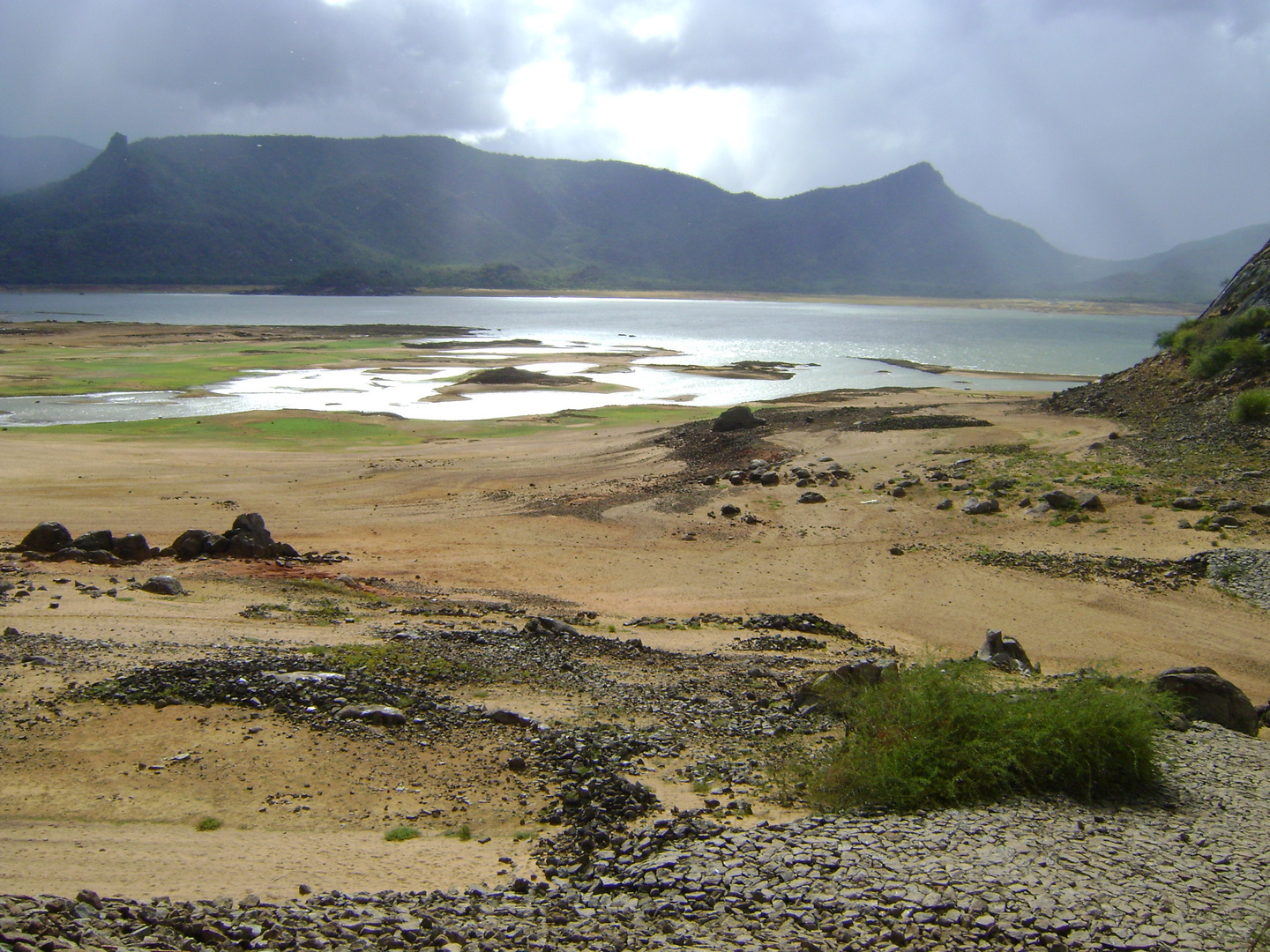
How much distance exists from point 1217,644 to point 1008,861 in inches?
416

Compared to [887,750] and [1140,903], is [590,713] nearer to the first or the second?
[887,750]

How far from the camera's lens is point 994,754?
7.64 meters

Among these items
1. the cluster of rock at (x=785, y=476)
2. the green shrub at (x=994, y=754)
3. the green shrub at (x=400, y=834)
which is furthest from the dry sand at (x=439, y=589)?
the green shrub at (x=994, y=754)

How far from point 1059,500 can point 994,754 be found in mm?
15775

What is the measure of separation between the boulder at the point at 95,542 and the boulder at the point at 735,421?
21.3 m

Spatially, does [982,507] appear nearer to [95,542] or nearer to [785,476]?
[785,476]

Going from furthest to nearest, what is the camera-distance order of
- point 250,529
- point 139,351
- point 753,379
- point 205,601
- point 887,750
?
point 139,351, point 753,379, point 250,529, point 205,601, point 887,750

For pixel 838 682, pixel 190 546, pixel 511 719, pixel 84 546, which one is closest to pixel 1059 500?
pixel 838 682

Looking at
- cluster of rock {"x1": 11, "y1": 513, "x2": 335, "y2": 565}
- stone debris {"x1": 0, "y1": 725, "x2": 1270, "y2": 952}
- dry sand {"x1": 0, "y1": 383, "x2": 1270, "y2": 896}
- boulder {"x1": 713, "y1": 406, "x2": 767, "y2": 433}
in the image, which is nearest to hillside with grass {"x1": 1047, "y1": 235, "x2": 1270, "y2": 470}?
dry sand {"x1": 0, "y1": 383, "x2": 1270, "y2": 896}

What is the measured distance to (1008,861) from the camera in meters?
6.28

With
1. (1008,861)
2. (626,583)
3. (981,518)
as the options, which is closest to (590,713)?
(1008,861)

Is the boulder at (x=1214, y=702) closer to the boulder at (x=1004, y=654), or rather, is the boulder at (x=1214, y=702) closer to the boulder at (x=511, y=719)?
the boulder at (x=1004, y=654)

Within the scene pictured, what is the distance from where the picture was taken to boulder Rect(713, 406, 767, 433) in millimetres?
32219

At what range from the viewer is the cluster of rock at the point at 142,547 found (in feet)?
52.7
